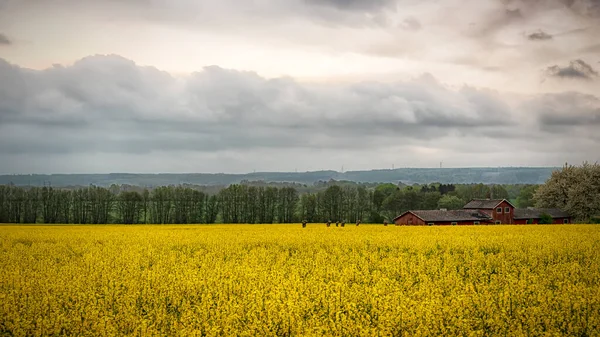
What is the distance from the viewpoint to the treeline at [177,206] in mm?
93438

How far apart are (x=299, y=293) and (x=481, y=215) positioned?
2343 inches

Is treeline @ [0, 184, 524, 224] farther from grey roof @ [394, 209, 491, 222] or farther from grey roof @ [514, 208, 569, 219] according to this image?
grey roof @ [394, 209, 491, 222]

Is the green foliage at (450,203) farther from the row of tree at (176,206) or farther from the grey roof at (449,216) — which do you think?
the grey roof at (449,216)

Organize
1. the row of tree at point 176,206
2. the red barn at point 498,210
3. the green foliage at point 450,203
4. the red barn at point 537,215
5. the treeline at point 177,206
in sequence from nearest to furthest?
the red barn at point 498,210
the red barn at point 537,215
the row of tree at point 176,206
the treeline at point 177,206
the green foliage at point 450,203

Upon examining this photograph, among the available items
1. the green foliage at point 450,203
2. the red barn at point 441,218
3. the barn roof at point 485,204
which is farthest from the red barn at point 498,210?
the green foliage at point 450,203

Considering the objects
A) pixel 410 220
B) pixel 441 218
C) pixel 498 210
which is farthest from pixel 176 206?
pixel 498 210

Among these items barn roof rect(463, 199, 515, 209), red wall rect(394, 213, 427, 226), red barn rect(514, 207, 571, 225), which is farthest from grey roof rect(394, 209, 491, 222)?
red barn rect(514, 207, 571, 225)

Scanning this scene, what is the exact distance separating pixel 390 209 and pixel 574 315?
337 feet

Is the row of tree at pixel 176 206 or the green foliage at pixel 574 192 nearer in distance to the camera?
the green foliage at pixel 574 192

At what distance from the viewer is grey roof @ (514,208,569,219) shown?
72.4m

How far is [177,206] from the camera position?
318ft

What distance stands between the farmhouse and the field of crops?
125 ft

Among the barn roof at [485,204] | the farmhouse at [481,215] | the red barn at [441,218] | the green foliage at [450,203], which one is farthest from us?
the green foliage at [450,203]

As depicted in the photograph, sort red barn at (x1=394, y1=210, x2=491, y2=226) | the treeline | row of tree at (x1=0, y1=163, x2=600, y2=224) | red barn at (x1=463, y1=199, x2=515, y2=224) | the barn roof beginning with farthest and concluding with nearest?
the treeline < row of tree at (x1=0, y1=163, x2=600, y2=224) < the barn roof < red barn at (x1=463, y1=199, x2=515, y2=224) < red barn at (x1=394, y1=210, x2=491, y2=226)
